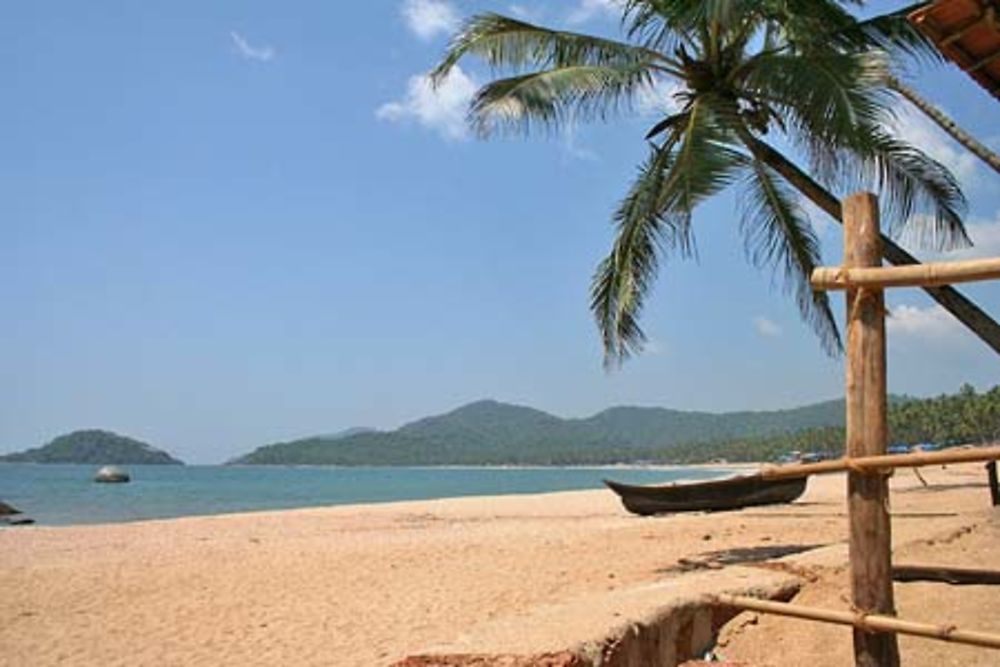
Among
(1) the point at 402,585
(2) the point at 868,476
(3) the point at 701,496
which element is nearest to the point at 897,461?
(2) the point at 868,476

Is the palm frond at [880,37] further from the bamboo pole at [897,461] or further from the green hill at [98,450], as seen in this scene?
the green hill at [98,450]

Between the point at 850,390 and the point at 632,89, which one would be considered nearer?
the point at 850,390

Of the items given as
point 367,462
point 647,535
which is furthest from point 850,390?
point 367,462

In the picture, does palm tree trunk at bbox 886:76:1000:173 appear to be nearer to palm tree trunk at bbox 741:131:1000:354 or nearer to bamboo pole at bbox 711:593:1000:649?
palm tree trunk at bbox 741:131:1000:354

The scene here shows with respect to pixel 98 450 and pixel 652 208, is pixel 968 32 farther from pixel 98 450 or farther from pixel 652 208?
pixel 98 450

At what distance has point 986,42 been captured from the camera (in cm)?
453

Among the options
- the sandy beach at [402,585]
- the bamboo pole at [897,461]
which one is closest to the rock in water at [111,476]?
the sandy beach at [402,585]

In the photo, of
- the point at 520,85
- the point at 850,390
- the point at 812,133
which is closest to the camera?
the point at 850,390

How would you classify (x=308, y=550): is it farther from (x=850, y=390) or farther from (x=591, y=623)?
(x=850, y=390)

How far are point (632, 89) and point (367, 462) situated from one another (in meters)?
182

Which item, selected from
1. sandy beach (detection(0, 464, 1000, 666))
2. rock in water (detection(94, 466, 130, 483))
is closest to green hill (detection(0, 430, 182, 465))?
rock in water (detection(94, 466, 130, 483))

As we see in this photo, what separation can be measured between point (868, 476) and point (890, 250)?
5097 millimetres

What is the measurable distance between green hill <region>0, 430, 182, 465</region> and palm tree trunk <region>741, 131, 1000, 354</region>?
604 feet

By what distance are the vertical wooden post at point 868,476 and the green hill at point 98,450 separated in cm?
18797
